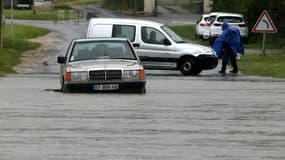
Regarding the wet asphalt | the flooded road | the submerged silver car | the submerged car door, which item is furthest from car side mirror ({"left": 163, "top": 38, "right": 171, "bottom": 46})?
the submerged silver car

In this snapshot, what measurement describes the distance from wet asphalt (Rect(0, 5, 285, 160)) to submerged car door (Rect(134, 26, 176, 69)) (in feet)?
16.2

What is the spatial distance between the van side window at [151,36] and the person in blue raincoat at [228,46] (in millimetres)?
2152

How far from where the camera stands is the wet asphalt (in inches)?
452

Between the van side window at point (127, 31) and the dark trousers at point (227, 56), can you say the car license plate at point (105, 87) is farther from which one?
the dark trousers at point (227, 56)

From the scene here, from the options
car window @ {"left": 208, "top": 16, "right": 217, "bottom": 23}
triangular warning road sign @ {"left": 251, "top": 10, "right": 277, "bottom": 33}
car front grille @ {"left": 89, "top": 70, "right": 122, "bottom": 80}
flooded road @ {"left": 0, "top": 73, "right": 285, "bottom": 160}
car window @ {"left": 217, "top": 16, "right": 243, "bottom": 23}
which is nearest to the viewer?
flooded road @ {"left": 0, "top": 73, "right": 285, "bottom": 160}

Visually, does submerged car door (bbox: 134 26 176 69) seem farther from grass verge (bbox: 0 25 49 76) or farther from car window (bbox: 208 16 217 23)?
car window (bbox: 208 16 217 23)

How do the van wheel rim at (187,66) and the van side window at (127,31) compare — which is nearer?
the van side window at (127,31)

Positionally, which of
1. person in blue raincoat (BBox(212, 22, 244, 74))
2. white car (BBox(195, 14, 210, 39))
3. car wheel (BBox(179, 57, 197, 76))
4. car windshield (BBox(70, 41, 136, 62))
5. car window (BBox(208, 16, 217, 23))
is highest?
car windshield (BBox(70, 41, 136, 62))

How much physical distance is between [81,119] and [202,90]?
751cm

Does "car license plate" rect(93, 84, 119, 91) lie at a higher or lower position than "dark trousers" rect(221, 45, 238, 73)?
higher

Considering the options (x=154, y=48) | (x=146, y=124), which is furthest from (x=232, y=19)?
(x=146, y=124)

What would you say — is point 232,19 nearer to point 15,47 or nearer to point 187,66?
point 15,47

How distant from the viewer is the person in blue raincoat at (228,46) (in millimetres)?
29359

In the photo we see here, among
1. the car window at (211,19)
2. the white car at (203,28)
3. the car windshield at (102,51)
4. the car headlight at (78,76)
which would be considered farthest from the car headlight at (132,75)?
the white car at (203,28)
